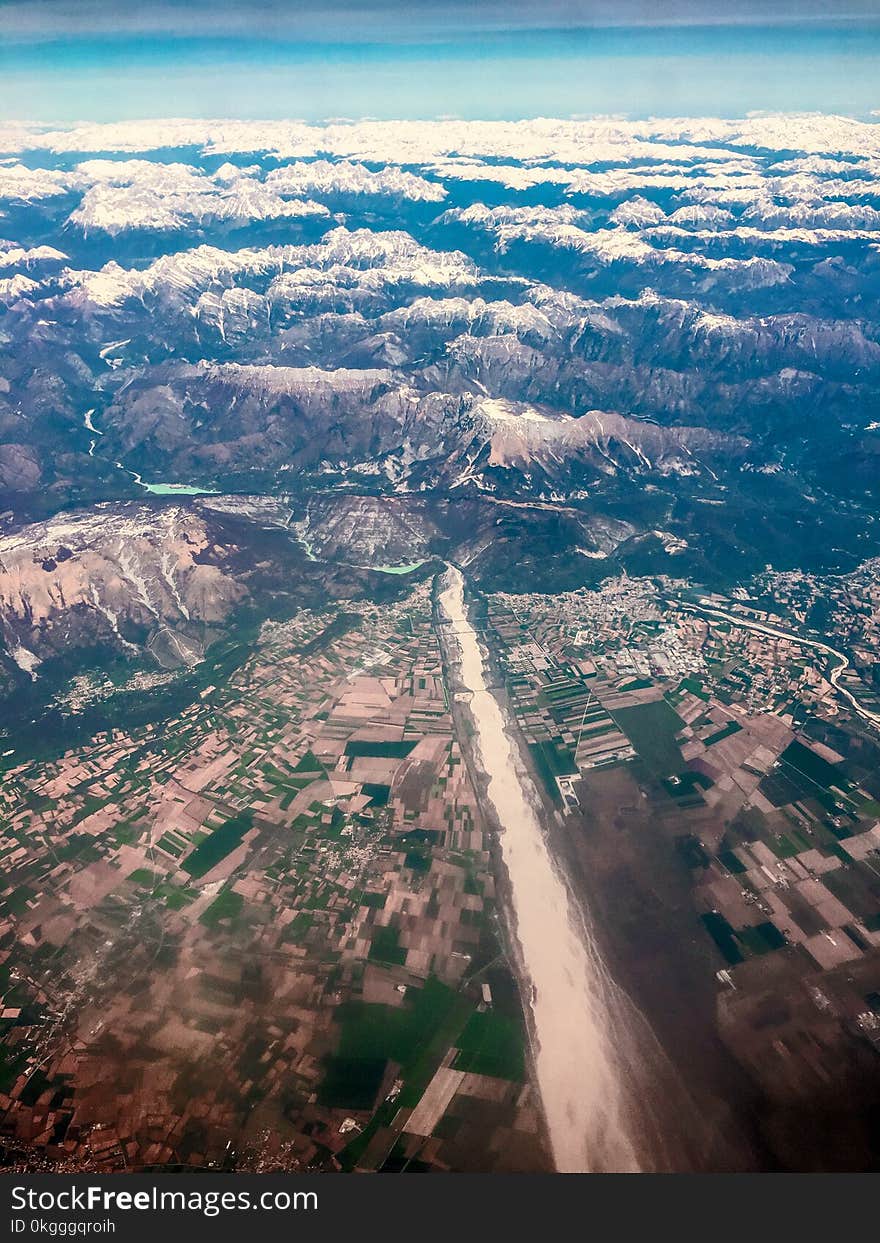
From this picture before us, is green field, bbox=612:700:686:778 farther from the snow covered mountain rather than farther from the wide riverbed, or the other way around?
the snow covered mountain

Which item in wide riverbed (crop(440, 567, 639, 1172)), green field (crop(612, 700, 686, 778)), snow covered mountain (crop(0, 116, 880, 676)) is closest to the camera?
wide riverbed (crop(440, 567, 639, 1172))

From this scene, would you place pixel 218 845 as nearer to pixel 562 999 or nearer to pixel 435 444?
pixel 562 999

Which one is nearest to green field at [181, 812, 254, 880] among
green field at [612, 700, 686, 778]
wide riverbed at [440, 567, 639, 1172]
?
wide riverbed at [440, 567, 639, 1172]

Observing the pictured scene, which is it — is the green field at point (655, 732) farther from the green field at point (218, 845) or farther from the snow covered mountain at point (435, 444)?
the green field at point (218, 845)

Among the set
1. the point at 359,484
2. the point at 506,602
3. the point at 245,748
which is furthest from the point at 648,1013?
the point at 359,484

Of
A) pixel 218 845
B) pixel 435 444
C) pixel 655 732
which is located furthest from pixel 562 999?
pixel 435 444

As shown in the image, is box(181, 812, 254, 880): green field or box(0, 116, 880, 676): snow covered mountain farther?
box(0, 116, 880, 676): snow covered mountain

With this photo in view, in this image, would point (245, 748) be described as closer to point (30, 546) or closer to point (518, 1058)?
point (518, 1058)

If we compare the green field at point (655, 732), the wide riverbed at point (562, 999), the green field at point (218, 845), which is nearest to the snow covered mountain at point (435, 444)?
the green field at point (655, 732)
